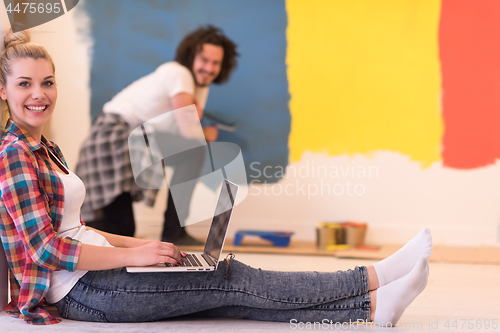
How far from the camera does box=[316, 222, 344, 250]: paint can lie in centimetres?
246

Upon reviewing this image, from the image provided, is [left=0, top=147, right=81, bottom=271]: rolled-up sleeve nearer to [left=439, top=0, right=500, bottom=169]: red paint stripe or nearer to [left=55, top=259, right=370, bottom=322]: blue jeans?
[left=55, top=259, right=370, bottom=322]: blue jeans

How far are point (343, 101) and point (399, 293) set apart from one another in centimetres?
178

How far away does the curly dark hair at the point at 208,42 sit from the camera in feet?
8.38

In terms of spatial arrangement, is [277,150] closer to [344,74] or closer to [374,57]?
[344,74]

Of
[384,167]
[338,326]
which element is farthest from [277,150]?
[338,326]

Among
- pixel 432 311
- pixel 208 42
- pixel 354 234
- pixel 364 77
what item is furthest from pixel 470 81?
pixel 432 311

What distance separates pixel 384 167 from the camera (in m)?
2.59

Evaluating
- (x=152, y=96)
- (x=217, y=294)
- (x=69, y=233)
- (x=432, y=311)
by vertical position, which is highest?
(x=152, y=96)

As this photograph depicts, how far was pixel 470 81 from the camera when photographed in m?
2.48

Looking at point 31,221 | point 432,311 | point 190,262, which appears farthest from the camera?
point 432,311

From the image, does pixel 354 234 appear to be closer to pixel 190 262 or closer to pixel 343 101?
pixel 343 101

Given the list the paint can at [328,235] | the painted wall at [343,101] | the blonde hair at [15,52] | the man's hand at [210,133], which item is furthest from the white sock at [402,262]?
the man's hand at [210,133]

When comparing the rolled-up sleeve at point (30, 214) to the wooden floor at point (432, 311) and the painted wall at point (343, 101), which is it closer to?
the wooden floor at point (432, 311)

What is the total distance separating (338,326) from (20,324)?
26.6 inches
